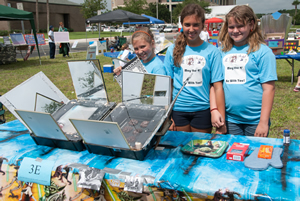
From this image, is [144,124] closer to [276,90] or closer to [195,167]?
[195,167]

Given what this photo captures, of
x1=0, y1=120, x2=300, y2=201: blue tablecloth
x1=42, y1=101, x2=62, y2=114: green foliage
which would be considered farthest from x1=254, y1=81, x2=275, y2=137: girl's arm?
x1=42, y1=101, x2=62, y2=114: green foliage

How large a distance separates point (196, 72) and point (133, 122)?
53 centimetres

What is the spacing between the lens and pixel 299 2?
80.4 meters

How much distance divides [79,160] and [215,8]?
2165 inches

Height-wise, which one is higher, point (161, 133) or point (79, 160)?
point (161, 133)

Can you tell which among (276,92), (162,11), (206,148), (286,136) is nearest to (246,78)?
(286,136)

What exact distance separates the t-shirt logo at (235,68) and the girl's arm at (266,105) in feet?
0.48

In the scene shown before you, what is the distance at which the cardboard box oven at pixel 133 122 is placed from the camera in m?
1.26

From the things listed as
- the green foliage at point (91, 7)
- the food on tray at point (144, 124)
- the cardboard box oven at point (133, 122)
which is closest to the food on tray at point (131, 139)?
the cardboard box oven at point (133, 122)

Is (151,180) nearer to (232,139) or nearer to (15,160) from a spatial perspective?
(232,139)

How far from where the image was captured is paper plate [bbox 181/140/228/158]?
130cm

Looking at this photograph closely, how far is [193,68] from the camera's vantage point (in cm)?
162

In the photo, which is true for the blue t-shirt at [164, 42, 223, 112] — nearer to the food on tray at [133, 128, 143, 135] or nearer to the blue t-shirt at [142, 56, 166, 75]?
the blue t-shirt at [142, 56, 166, 75]

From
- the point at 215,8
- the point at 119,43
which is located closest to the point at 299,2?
the point at 215,8
